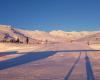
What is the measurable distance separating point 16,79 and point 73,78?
2.22 metres

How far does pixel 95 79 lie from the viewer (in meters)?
12.3

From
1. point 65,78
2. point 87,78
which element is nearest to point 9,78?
point 65,78

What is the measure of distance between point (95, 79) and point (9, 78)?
3.41 meters

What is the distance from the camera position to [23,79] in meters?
12.5

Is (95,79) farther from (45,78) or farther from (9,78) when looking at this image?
(9,78)

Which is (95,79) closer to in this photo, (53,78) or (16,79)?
(53,78)

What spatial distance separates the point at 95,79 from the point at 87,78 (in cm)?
41

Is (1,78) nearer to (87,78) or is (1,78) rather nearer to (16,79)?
(16,79)

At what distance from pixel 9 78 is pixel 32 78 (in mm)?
947

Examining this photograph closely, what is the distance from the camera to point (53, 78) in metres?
12.9

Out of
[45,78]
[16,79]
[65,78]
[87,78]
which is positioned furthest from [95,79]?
[16,79]

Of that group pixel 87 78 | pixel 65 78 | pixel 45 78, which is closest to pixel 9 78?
pixel 45 78

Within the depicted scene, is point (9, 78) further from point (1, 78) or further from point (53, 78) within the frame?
point (53, 78)

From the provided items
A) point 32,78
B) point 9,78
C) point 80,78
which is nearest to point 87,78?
point 80,78
